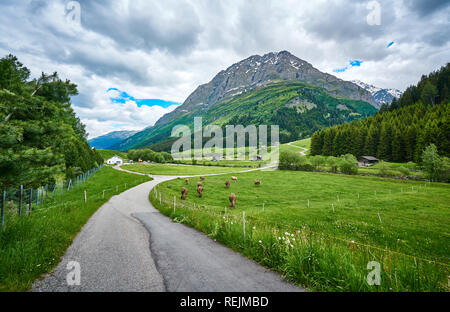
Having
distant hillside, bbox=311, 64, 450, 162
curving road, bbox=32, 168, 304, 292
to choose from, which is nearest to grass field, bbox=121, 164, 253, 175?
distant hillside, bbox=311, 64, 450, 162

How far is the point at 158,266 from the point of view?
22.1 ft

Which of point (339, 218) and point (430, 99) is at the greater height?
point (430, 99)

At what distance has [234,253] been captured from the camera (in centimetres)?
785

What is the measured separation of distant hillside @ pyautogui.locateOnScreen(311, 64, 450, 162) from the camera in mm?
73188

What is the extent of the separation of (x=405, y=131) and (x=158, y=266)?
115591 mm

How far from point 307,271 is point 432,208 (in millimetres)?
35736

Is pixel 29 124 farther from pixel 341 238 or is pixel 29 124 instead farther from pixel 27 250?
pixel 341 238

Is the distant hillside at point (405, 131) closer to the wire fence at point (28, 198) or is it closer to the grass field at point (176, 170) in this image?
the grass field at point (176, 170)

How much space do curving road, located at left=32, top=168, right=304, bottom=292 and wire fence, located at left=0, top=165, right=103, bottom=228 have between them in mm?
4150

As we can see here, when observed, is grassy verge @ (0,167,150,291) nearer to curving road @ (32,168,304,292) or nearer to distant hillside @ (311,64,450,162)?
Answer: curving road @ (32,168,304,292)

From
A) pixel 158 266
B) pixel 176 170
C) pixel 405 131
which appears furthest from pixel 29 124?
pixel 405 131

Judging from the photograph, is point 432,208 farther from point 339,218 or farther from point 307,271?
point 307,271

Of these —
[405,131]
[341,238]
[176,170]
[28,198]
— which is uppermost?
[405,131]
